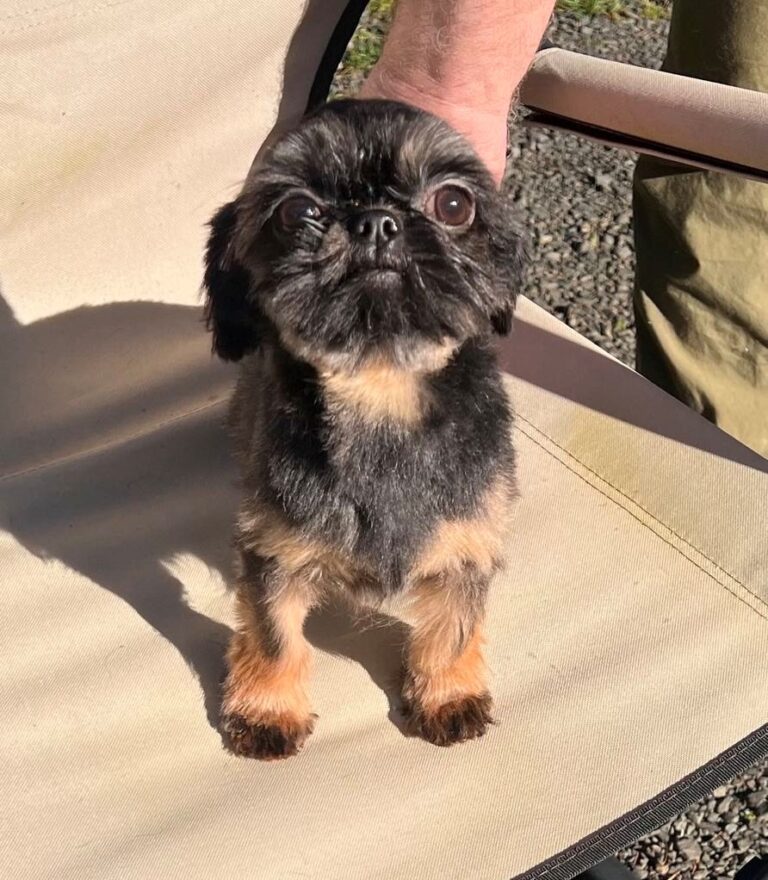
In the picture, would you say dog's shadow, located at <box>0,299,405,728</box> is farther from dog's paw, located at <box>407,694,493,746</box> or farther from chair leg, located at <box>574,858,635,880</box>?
chair leg, located at <box>574,858,635,880</box>

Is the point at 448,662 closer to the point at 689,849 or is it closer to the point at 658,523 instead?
the point at 658,523

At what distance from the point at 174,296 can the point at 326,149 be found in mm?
1036

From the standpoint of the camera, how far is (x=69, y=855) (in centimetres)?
160

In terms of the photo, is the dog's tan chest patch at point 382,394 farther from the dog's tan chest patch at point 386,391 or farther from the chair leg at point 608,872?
the chair leg at point 608,872

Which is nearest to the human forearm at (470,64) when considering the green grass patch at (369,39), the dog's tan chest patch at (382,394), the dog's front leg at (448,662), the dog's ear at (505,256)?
the dog's ear at (505,256)

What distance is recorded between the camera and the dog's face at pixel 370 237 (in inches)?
57.6

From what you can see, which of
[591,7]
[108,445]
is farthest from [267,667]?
[591,7]

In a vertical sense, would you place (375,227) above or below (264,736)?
above

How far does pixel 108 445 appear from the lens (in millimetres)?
2262

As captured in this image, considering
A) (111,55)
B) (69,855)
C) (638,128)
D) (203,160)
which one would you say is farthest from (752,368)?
(69,855)

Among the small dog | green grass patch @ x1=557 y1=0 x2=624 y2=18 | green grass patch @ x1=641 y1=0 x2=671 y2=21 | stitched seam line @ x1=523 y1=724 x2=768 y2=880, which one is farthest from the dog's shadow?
green grass patch @ x1=641 y1=0 x2=671 y2=21

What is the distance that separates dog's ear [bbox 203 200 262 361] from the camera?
1636 millimetres

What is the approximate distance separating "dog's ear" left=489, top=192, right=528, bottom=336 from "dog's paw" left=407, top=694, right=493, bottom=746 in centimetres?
58

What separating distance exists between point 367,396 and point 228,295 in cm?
26
